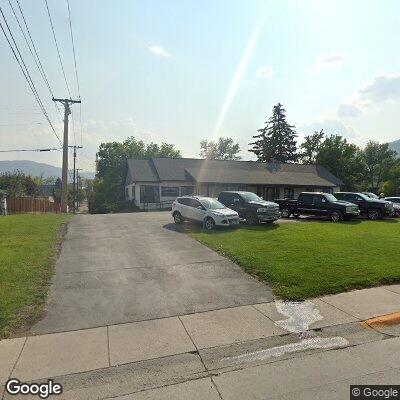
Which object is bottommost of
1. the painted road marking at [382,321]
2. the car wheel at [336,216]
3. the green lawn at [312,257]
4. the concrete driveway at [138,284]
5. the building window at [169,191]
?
the concrete driveway at [138,284]

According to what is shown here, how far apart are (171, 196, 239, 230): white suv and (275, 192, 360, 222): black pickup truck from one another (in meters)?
6.76

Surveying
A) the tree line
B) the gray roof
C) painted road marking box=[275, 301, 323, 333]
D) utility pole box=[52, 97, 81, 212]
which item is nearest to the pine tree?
the tree line

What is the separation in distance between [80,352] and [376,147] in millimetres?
83919

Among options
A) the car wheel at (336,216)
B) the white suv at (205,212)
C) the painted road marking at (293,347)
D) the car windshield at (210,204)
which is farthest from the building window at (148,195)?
the painted road marking at (293,347)

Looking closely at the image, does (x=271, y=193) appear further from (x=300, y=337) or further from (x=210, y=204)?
(x=300, y=337)

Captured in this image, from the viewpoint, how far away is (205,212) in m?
16.8

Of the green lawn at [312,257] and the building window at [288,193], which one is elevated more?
the building window at [288,193]

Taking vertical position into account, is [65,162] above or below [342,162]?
below

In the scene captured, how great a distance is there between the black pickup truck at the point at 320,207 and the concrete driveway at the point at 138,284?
11433 millimetres

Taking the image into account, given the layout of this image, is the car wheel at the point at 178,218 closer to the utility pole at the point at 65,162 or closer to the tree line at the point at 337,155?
the utility pole at the point at 65,162

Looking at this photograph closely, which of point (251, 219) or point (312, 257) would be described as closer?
point (312, 257)

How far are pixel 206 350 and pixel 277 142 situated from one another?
65.4 metres

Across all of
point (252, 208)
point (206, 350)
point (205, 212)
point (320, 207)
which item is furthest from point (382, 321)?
point (320, 207)

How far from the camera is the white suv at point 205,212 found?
1617cm
